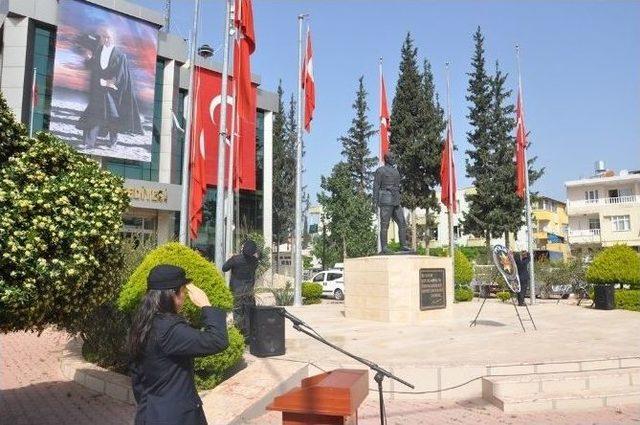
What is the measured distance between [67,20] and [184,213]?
16.4 meters

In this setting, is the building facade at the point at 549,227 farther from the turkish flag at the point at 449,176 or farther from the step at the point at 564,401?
the step at the point at 564,401

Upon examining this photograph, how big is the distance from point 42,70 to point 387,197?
22.8 metres

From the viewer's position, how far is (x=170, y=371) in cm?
291

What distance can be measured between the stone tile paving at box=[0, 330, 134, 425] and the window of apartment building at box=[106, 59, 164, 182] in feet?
68.3

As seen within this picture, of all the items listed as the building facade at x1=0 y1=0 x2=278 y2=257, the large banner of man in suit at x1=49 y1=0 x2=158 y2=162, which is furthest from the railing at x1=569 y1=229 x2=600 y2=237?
the large banner of man in suit at x1=49 y1=0 x2=158 y2=162

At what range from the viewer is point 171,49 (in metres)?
32.0

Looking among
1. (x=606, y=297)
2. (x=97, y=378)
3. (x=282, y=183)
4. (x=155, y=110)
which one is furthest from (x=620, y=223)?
(x=97, y=378)

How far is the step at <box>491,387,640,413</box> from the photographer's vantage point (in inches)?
245

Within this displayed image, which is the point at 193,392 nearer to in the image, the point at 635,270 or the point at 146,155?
the point at 635,270

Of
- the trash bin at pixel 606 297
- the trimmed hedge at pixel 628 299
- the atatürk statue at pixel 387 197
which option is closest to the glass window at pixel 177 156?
the atatürk statue at pixel 387 197

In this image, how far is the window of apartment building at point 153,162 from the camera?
29203 millimetres

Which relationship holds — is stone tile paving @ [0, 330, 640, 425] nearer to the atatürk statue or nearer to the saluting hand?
the saluting hand

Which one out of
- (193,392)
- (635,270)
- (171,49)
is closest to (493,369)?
(193,392)

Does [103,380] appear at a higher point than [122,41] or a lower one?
lower
